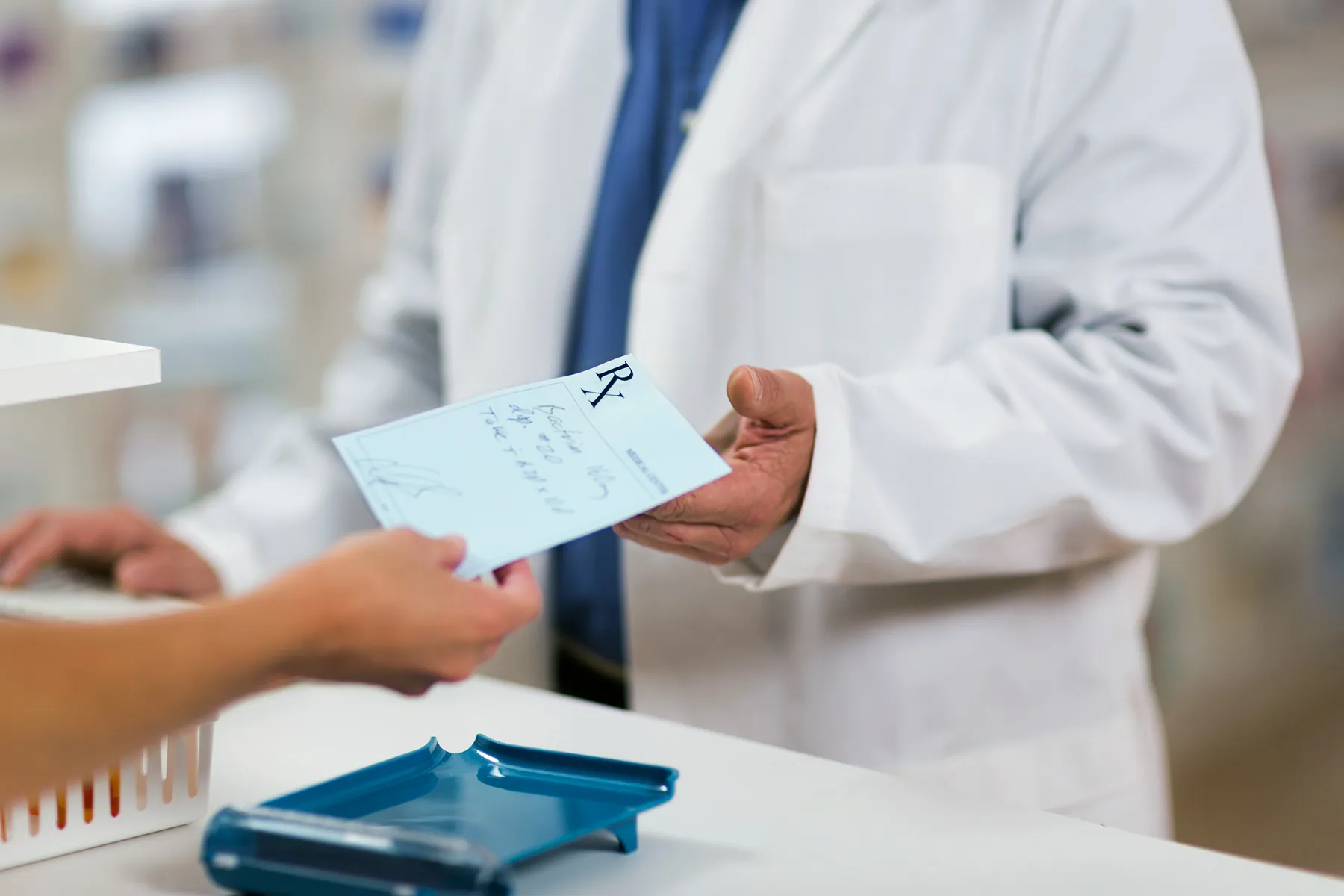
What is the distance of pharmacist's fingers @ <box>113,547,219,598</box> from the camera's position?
1.11m

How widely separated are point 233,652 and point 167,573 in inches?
25.6

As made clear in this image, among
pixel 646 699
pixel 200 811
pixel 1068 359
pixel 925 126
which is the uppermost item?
pixel 925 126

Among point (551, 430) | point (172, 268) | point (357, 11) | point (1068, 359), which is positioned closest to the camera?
point (551, 430)

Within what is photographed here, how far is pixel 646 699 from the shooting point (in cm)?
113

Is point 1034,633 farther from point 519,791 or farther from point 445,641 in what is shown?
point 445,641

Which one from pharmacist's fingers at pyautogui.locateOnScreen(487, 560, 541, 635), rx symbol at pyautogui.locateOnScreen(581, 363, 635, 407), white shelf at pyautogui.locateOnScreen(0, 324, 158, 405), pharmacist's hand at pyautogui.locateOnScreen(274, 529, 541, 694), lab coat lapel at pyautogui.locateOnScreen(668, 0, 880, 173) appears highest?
lab coat lapel at pyautogui.locateOnScreen(668, 0, 880, 173)

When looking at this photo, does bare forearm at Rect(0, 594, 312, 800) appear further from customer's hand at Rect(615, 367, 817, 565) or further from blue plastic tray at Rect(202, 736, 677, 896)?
customer's hand at Rect(615, 367, 817, 565)

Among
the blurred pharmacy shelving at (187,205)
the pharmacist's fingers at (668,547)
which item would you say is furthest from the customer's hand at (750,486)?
the blurred pharmacy shelving at (187,205)

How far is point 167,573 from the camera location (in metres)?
1.14

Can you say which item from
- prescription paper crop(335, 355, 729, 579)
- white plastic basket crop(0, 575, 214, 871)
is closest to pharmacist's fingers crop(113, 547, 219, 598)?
white plastic basket crop(0, 575, 214, 871)

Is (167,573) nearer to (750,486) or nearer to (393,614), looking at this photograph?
(750,486)

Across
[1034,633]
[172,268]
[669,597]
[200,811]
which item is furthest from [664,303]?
[172,268]

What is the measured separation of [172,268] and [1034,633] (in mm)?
1446

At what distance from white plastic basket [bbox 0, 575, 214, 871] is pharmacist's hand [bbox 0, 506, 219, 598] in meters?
0.38
